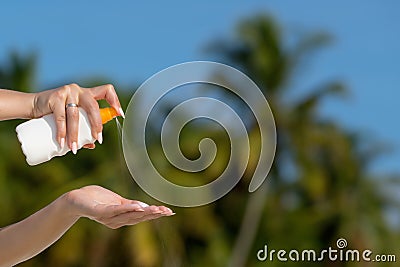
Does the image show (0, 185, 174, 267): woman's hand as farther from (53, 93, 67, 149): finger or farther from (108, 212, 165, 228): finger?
(53, 93, 67, 149): finger

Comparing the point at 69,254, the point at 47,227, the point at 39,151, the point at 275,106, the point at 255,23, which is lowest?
the point at 69,254

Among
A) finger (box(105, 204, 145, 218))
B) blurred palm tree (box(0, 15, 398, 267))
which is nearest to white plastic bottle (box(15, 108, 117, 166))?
finger (box(105, 204, 145, 218))

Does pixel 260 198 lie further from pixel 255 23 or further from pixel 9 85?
pixel 9 85

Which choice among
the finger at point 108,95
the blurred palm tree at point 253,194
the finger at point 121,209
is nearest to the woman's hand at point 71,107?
the finger at point 108,95

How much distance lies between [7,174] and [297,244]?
5.06 m

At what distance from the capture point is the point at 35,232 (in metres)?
1.84

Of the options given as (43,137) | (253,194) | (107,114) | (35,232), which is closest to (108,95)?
(107,114)

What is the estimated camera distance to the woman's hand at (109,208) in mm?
1642

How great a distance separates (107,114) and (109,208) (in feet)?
0.53

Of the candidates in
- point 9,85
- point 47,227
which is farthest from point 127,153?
point 9,85

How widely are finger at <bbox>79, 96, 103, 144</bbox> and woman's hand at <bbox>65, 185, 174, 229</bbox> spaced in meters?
0.11

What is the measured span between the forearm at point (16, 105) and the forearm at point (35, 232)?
0.17m

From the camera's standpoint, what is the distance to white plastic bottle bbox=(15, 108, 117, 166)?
5.50 feet

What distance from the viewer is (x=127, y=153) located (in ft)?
6.24
